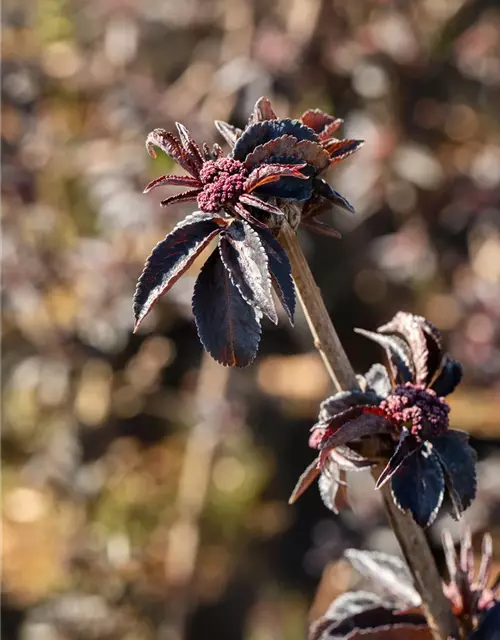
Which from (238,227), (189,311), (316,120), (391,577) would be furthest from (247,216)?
(189,311)

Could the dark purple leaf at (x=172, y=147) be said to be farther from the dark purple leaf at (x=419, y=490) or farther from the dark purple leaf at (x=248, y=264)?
the dark purple leaf at (x=419, y=490)

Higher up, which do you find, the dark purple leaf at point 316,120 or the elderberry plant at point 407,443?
the dark purple leaf at point 316,120

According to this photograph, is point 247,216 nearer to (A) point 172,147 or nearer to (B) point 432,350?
(A) point 172,147

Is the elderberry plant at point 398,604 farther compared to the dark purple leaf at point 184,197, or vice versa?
the elderberry plant at point 398,604

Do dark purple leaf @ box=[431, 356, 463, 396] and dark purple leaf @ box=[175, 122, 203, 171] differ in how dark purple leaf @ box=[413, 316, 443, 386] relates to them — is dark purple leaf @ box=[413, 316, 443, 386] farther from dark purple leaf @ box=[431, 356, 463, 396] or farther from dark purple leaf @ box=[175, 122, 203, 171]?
dark purple leaf @ box=[175, 122, 203, 171]

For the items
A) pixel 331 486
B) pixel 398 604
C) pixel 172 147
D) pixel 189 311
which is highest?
pixel 189 311

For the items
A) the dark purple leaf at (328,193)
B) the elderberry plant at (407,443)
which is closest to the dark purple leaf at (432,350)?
the elderberry plant at (407,443)
